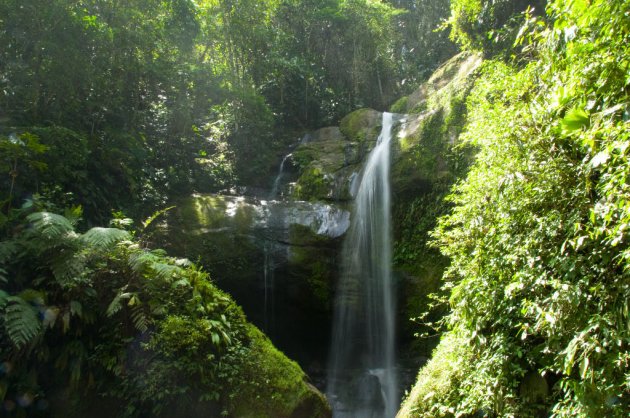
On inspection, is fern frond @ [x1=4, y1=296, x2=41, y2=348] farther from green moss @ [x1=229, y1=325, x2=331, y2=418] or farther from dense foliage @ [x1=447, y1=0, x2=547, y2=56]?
dense foliage @ [x1=447, y1=0, x2=547, y2=56]

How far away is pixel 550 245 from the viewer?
4422mm

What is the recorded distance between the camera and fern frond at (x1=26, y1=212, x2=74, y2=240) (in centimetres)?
609

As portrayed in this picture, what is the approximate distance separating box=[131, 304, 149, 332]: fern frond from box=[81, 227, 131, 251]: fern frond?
3.01 ft

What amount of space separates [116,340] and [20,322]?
113 centimetres

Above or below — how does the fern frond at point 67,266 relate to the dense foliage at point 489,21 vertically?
below

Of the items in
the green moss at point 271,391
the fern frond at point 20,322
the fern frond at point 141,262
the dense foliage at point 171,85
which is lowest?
the green moss at point 271,391

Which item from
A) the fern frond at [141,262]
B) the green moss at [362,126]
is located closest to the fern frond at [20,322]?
the fern frond at [141,262]

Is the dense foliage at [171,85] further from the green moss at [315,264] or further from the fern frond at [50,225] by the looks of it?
the green moss at [315,264]

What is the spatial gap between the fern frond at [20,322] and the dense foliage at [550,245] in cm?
447

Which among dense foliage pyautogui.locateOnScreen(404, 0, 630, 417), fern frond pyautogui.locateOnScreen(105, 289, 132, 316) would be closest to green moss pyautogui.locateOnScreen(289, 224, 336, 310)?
dense foliage pyautogui.locateOnScreen(404, 0, 630, 417)

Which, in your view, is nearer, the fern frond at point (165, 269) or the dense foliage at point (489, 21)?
the fern frond at point (165, 269)

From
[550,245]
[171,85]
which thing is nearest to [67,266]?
[550,245]

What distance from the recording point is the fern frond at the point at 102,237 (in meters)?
6.21

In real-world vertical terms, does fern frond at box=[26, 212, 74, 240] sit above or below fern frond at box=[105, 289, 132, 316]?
above
